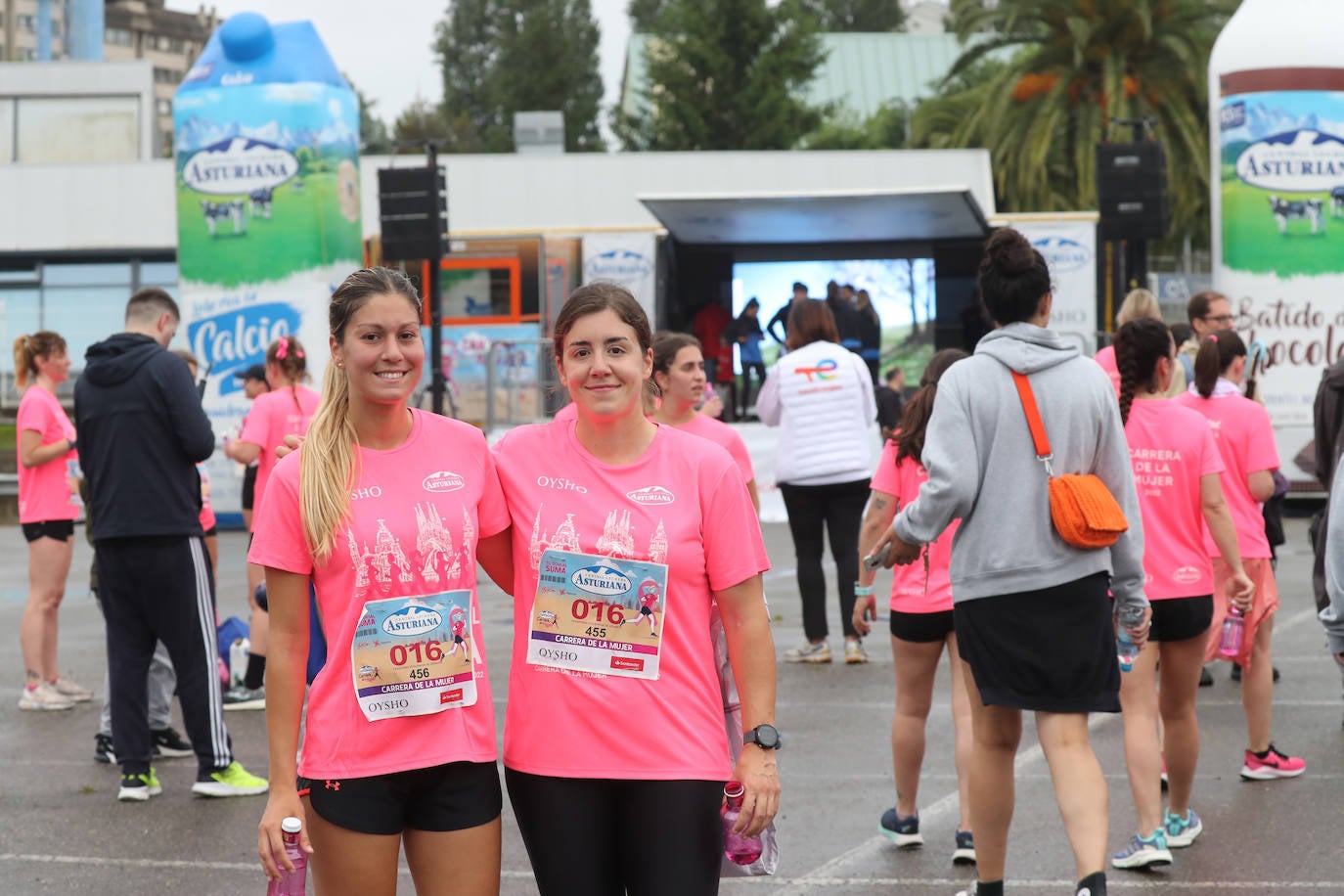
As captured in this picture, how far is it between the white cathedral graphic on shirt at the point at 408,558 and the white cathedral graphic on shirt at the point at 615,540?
0.19 metres

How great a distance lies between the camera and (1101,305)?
19.9m

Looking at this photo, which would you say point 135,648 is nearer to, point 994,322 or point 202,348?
point 994,322

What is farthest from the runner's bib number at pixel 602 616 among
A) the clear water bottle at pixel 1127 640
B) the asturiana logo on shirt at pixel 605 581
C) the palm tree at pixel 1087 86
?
the palm tree at pixel 1087 86

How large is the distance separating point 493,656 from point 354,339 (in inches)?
269

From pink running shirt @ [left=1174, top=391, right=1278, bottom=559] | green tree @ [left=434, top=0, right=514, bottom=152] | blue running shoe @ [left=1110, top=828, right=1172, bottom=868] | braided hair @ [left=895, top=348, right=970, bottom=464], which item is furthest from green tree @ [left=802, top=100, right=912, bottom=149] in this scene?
blue running shoe @ [left=1110, top=828, right=1172, bottom=868]

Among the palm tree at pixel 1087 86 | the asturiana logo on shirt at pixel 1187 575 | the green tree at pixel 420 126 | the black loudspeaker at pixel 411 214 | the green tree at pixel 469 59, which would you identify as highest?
the green tree at pixel 469 59

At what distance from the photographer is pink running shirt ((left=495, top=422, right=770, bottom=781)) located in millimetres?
3080

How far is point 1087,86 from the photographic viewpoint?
28750 mm

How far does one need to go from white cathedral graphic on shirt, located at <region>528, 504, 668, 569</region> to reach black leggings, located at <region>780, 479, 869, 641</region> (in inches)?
A: 244

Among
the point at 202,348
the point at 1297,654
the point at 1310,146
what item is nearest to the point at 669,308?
the point at 202,348

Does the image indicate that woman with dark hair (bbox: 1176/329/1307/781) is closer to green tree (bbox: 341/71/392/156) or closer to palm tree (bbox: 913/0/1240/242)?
palm tree (bbox: 913/0/1240/242)

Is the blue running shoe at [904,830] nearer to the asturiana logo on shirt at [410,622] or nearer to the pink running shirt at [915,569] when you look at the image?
the pink running shirt at [915,569]

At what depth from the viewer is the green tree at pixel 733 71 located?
4625 cm

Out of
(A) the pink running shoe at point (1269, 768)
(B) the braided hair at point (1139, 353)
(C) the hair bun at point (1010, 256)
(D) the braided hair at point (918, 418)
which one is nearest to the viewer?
(C) the hair bun at point (1010, 256)
